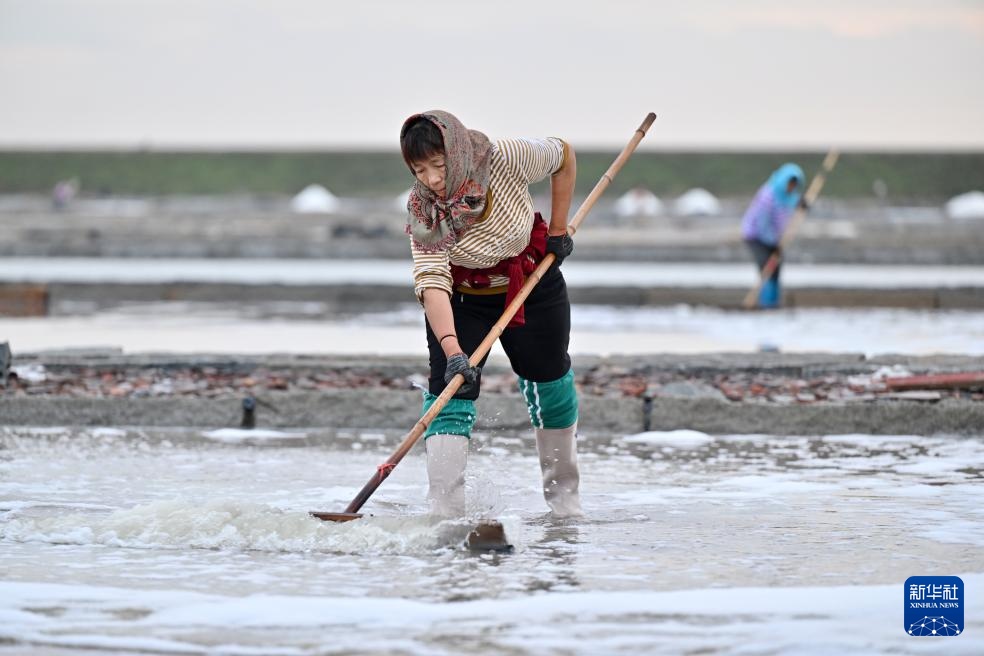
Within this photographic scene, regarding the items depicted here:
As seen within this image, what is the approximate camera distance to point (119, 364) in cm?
891

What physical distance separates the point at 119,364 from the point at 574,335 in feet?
14.7

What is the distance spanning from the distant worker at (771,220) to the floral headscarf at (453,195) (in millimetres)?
10187

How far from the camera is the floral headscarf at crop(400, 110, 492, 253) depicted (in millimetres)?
4863

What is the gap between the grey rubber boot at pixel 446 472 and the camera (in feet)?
17.3

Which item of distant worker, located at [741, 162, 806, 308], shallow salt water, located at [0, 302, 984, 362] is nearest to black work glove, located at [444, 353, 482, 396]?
shallow salt water, located at [0, 302, 984, 362]

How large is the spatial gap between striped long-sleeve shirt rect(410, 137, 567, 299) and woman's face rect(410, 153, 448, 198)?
0.23 m

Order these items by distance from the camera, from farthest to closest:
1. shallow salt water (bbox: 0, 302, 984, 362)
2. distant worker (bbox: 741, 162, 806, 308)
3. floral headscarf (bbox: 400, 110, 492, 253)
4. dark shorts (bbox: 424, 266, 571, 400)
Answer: distant worker (bbox: 741, 162, 806, 308), shallow salt water (bbox: 0, 302, 984, 362), dark shorts (bbox: 424, 266, 571, 400), floral headscarf (bbox: 400, 110, 492, 253)

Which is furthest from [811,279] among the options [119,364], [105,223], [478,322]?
[105,223]

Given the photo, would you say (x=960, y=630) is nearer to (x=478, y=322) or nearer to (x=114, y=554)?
(x=478, y=322)

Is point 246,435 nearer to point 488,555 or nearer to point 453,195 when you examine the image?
point 488,555

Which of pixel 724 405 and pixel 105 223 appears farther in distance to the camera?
pixel 105 223

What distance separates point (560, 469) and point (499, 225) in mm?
994

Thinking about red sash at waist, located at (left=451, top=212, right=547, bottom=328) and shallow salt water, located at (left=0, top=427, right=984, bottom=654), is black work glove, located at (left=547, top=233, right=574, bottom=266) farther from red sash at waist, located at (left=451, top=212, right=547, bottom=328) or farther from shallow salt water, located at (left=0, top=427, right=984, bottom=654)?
shallow salt water, located at (left=0, top=427, right=984, bottom=654)

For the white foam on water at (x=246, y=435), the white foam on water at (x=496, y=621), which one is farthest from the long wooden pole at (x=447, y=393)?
the white foam on water at (x=246, y=435)
